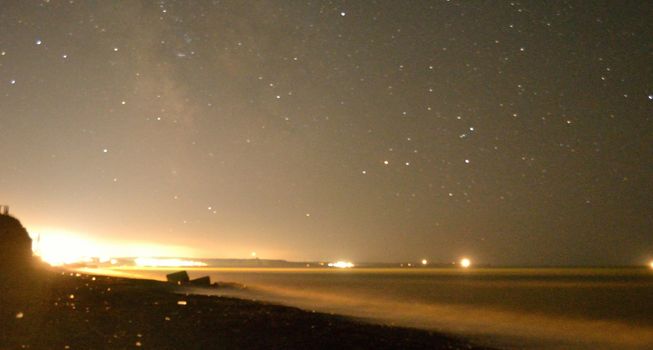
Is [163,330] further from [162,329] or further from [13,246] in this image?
[13,246]

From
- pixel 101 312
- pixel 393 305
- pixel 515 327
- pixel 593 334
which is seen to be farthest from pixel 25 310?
pixel 393 305

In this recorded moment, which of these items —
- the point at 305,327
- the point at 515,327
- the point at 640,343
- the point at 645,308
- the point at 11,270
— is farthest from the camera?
the point at 645,308

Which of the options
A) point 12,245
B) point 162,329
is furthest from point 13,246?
point 162,329

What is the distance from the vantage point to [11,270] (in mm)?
36188

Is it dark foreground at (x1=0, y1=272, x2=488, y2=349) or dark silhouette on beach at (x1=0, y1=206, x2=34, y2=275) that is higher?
dark silhouette on beach at (x1=0, y1=206, x2=34, y2=275)

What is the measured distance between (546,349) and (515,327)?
6.87 metres

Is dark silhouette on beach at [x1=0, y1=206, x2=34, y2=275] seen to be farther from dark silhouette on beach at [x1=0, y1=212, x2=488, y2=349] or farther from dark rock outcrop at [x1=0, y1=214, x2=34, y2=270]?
dark silhouette on beach at [x1=0, y1=212, x2=488, y2=349]

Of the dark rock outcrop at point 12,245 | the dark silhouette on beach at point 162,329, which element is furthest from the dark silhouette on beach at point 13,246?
the dark silhouette on beach at point 162,329

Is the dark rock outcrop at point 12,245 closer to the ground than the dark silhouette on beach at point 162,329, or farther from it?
farther from it

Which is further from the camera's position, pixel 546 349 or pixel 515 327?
pixel 515 327

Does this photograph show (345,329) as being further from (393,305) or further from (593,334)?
(393,305)

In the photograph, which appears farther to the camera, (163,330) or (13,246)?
(13,246)

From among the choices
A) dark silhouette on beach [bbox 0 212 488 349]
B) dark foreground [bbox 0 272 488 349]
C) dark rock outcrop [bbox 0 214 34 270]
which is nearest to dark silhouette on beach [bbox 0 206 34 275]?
dark rock outcrop [bbox 0 214 34 270]

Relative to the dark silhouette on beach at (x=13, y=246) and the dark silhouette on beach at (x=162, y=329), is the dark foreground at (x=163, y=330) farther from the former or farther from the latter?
the dark silhouette on beach at (x=13, y=246)
